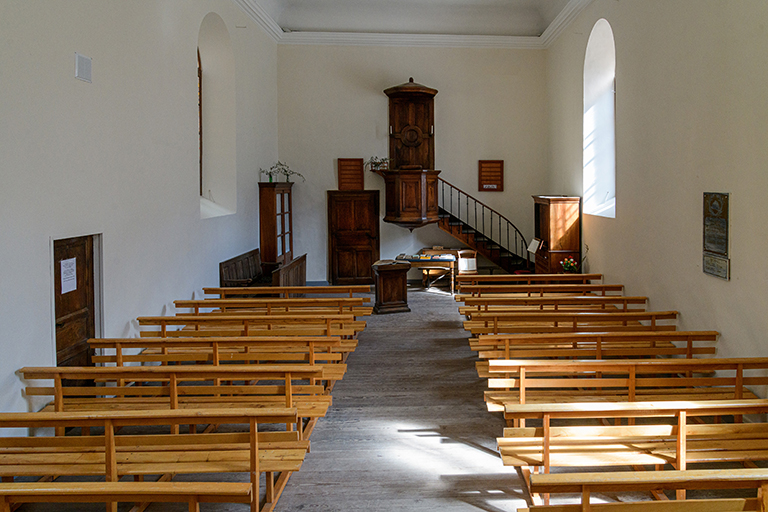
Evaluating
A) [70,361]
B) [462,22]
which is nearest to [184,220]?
[70,361]

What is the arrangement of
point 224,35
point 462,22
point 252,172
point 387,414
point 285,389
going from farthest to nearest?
1. point 462,22
2. point 252,172
3. point 224,35
4. point 387,414
5. point 285,389

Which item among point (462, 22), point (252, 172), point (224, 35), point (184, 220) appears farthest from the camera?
point (462, 22)

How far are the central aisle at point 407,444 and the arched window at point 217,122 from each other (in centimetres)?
426

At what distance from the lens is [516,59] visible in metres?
13.8

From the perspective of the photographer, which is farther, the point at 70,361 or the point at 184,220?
the point at 184,220

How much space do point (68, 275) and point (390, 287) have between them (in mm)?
5559

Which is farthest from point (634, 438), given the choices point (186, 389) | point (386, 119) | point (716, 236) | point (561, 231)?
point (386, 119)

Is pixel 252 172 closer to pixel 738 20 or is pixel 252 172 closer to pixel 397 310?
pixel 397 310

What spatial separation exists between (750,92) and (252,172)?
326 inches

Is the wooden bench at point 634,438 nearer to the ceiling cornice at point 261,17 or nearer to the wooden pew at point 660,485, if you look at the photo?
the wooden pew at point 660,485

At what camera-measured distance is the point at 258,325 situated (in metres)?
6.82

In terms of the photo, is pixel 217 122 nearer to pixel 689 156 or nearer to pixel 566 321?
pixel 566 321

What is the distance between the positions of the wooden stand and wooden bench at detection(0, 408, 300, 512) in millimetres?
6540

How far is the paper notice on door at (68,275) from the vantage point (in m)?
5.46
